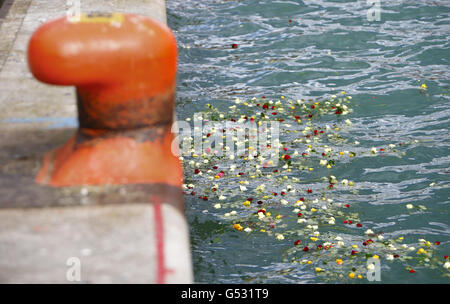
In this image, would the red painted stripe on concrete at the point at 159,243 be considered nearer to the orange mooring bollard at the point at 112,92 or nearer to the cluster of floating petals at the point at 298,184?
the orange mooring bollard at the point at 112,92

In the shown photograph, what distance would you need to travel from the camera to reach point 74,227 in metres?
3.92

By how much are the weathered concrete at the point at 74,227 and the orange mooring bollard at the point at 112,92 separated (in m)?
0.17

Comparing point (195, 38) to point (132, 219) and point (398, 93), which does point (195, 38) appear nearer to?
point (398, 93)

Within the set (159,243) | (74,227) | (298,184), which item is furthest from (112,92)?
(298,184)

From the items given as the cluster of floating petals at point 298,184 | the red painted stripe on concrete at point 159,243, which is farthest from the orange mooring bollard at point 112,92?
the cluster of floating petals at point 298,184

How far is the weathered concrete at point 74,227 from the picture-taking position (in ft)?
11.8

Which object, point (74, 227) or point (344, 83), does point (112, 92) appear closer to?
point (74, 227)

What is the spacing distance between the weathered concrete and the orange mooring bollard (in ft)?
0.56

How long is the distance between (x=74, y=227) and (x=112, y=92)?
1.09 meters

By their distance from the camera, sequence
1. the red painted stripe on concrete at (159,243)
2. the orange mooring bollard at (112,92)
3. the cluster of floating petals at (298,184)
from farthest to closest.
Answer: the cluster of floating petals at (298,184), the orange mooring bollard at (112,92), the red painted stripe on concrete at (159,243)

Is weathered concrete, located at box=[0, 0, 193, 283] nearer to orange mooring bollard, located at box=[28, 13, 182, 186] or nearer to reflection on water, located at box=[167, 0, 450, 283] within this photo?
orange mooring bollard, located at box=[28, 13, 182, 186]

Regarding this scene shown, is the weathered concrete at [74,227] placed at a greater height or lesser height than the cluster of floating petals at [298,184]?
greater
